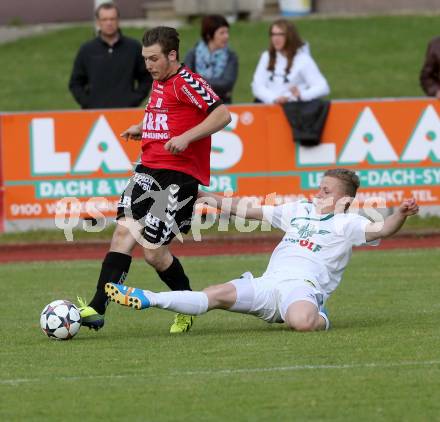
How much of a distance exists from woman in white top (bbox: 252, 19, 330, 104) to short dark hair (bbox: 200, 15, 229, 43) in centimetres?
63

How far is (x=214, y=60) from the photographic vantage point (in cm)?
1650

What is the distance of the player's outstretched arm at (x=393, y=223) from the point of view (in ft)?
29.0

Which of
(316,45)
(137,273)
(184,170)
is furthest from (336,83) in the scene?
(184,170)

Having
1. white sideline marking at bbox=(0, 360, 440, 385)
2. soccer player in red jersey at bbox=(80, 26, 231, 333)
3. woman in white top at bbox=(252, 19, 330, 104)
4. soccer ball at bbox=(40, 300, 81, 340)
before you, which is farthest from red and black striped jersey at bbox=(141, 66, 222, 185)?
woman in white top at bbox=(252, 19, 330, 104)

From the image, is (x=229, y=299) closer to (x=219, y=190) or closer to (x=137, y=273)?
(x=137, y=273)

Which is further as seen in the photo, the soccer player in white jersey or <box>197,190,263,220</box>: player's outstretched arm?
<box>197,190,263,220</box>: player's outstretched arm

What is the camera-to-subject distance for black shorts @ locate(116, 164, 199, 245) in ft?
31.0

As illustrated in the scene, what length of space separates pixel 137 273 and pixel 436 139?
4.52 meters

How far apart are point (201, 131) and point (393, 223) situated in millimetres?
1429

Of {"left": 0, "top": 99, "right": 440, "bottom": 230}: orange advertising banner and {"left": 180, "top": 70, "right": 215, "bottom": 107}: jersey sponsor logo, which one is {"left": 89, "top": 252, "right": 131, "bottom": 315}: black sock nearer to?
{"left": 180, "top": 70, "right": 215, "bottom": 107}: jersey sponsor logo

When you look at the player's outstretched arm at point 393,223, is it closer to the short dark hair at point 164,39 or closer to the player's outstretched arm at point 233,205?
the player's outstretched arm at point 233,205

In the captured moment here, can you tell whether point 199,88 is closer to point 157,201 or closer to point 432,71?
point 157,201

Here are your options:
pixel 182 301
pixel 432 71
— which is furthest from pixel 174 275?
pixel 432 71

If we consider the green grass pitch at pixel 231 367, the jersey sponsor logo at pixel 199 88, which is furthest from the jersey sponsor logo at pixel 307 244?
the jersey sponsor logo at pixel 199 88
